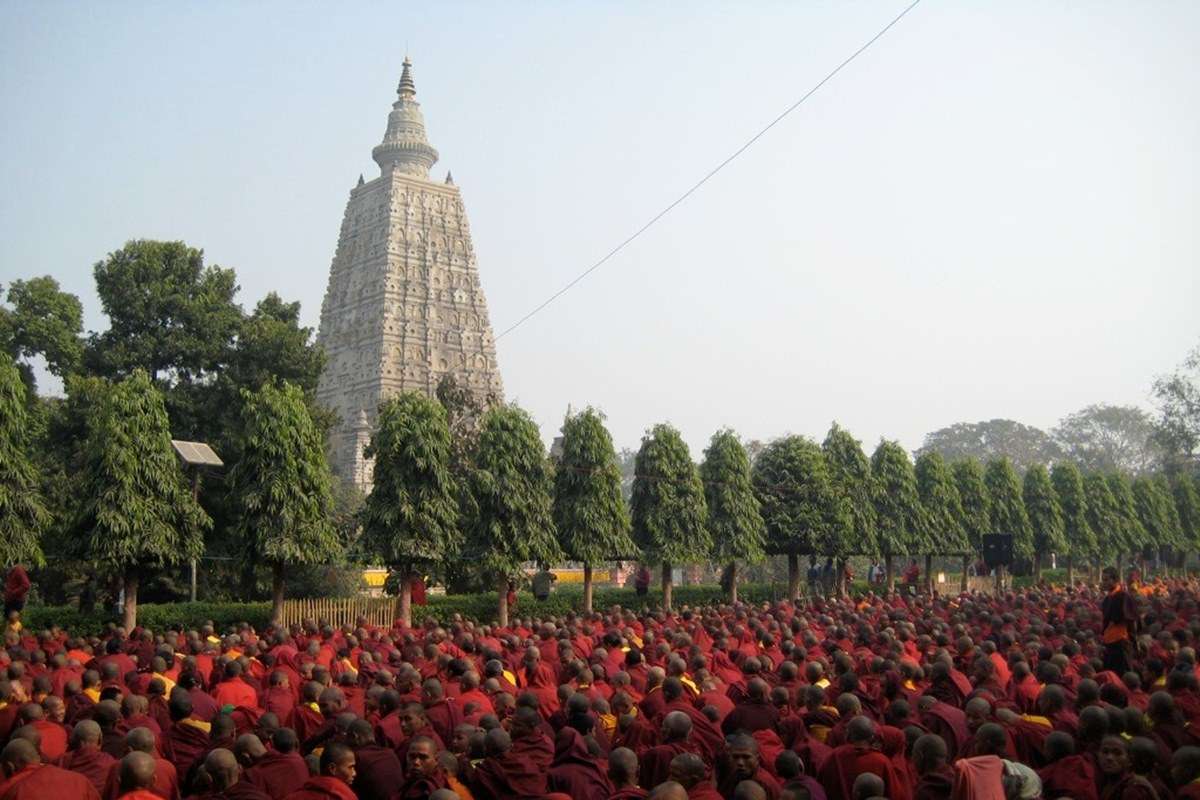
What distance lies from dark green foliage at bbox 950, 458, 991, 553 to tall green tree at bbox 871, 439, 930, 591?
14.5 ft

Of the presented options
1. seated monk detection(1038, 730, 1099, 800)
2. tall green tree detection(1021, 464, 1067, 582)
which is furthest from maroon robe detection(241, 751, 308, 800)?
tall green tree detection(1021, 464, 1067, 582)

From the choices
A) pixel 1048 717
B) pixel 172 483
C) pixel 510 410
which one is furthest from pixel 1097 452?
pixel 1048 717

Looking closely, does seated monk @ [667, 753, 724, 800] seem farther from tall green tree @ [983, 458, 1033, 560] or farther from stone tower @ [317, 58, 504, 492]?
stone tower @ [317, 58, 504, 492]

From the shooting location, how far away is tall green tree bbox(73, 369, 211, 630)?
25906 mm

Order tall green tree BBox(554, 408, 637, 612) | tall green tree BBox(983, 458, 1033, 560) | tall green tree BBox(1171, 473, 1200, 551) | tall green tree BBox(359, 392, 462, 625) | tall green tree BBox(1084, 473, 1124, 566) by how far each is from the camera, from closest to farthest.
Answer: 1. tall green tree BBox(359, 392, 462, 625)
2. tall green tree BBox(554, 408, 637, 612)
3. tall green tree BBox(983, 458, 1033, 560)
4. tall green tree BBox(1084, 473, 1124, 566)
5. tall green tree BBox(1171, 473, 1200, 551)

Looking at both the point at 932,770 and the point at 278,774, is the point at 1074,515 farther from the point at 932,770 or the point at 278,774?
the point at 278,774

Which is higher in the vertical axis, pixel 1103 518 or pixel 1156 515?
pixel 1156 515

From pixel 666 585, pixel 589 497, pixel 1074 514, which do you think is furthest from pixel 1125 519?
pixel 589 497

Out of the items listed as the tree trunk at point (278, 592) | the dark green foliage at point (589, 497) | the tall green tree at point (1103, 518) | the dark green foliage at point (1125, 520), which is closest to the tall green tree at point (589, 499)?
the dark green foliage at point (589, 497)

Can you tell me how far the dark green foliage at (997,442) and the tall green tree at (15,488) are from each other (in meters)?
99.7

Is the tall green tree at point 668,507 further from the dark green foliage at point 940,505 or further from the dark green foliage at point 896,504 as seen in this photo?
the dark green foliage at point 940,505

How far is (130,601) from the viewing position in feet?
85.8

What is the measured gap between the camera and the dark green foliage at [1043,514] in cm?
5084

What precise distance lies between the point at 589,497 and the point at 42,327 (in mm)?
18542
